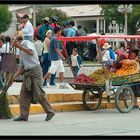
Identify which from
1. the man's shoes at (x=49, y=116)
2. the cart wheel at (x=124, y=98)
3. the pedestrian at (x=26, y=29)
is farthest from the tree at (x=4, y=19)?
the man's shoes at (x=49, y=116)

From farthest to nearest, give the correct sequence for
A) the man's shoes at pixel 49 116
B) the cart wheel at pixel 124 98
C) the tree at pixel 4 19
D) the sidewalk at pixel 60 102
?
1. the tree at pixel 4 19
2. the cart wheel at pixel 124 98
3. the sidewalk at pixel 60 102
4. the man's shoes at pixel 49 116

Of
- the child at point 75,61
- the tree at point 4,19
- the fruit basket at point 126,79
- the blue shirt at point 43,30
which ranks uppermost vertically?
the blue shirt at point 43,30

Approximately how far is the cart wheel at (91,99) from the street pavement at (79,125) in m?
0.30

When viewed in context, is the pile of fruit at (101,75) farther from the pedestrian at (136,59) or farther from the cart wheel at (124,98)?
the pedestrian at (136,59)

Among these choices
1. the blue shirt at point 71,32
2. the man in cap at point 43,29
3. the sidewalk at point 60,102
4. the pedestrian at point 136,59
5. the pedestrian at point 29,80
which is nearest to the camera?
the pedestrian at point 29,80

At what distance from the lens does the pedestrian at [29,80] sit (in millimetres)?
12219

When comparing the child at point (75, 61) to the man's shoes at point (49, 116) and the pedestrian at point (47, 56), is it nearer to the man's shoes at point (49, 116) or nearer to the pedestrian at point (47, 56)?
the pedestrian at point (47, 56)

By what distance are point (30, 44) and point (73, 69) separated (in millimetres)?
A: 8055

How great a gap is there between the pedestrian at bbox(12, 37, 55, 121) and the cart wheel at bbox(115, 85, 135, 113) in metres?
2.18

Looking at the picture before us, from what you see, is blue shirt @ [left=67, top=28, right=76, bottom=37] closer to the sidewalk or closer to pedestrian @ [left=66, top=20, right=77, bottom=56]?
pedestrian @ [left=66, top=20, right=77, bottom=56]

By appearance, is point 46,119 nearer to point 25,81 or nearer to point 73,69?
point 25,81

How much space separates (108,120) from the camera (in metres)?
12.8

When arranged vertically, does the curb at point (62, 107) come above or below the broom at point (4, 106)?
below

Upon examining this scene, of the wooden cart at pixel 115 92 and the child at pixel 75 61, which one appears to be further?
the child at pixel 75 61
